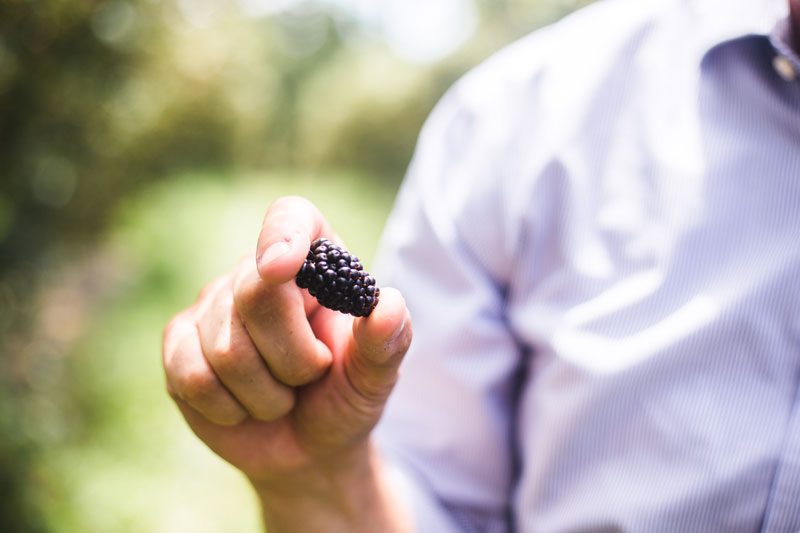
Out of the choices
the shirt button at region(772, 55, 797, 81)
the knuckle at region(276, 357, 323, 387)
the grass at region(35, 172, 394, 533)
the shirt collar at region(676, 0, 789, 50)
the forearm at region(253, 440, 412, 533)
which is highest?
the shirt collar at region(676, 0, 789, 50)

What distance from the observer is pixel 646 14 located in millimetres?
1389

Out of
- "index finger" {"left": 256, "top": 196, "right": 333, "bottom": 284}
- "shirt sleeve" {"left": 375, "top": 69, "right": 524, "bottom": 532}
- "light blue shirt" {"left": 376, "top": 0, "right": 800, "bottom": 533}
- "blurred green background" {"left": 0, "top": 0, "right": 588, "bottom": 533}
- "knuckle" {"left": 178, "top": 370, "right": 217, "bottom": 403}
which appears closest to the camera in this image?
"index finger" {"left": 256, "top": 196, "right": 333, "bottom": 284}

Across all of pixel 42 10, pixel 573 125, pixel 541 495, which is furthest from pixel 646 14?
pixel 42 10

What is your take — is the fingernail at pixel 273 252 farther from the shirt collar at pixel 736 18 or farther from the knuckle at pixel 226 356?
the shirt collar at pixel 736 18

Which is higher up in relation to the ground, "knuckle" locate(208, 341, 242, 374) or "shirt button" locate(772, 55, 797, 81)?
"shirt button" locate(772, 55, 797, 81)

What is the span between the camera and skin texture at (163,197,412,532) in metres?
0.87

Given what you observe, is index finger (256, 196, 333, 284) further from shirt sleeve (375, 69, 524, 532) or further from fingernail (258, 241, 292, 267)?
shirt sleeve (375, 69, 524, 532)

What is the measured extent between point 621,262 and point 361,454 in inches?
27.5

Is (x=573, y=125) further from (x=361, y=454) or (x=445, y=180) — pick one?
(x=361, y=454)

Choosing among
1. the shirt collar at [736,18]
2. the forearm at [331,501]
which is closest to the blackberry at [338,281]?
the forearm at [331,501]

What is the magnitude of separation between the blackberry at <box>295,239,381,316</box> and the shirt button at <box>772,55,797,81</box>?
972 millimetres

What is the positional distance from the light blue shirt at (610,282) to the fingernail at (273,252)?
66 centimetres

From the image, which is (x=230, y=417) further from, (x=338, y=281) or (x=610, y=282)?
(x=610, y=282)

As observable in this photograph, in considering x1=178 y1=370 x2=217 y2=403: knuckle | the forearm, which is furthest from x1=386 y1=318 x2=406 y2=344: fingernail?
the forearm
